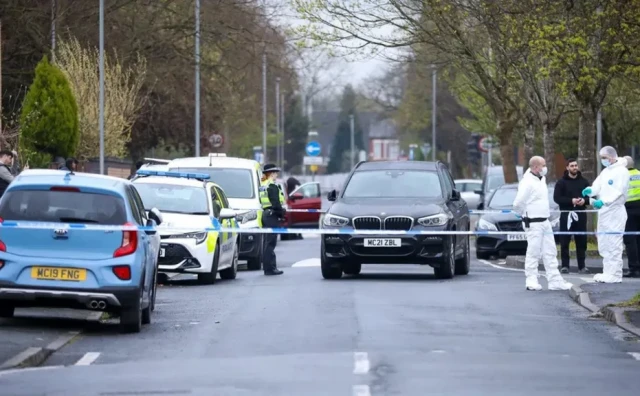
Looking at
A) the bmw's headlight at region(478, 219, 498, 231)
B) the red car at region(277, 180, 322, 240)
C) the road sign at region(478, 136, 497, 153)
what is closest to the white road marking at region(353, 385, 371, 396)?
the bmw's headlight at region(478, 219, 498, 231)

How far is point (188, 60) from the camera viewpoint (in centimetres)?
4616

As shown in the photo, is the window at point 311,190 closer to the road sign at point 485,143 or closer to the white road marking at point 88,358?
the road sign at point 485,143

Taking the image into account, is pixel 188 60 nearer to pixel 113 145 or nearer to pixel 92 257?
pixel 113 145

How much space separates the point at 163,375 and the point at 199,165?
16643 millimetres

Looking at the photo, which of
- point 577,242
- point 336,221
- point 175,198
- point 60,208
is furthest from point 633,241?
point 60,208

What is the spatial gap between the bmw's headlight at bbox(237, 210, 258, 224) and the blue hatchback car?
11.3 meters

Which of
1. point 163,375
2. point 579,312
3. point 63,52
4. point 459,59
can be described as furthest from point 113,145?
point 163,375

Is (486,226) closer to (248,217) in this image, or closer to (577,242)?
(577,242)

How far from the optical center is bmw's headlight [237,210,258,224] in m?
26.5

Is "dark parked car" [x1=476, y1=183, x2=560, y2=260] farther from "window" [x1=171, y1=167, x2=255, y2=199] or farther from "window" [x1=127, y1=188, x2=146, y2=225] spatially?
"window" [x1=127, y1=188, x2=146, y2=225]

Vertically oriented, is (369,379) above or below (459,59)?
below

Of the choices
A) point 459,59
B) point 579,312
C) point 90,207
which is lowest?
point 579,312

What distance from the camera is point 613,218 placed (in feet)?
71.3

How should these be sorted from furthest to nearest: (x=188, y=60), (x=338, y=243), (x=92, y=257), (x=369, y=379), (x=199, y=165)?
(x=188, y=60) → (x=199, y=165) → (x=338, y=243) → (x=92, y=257) → (x=369, y=379)
